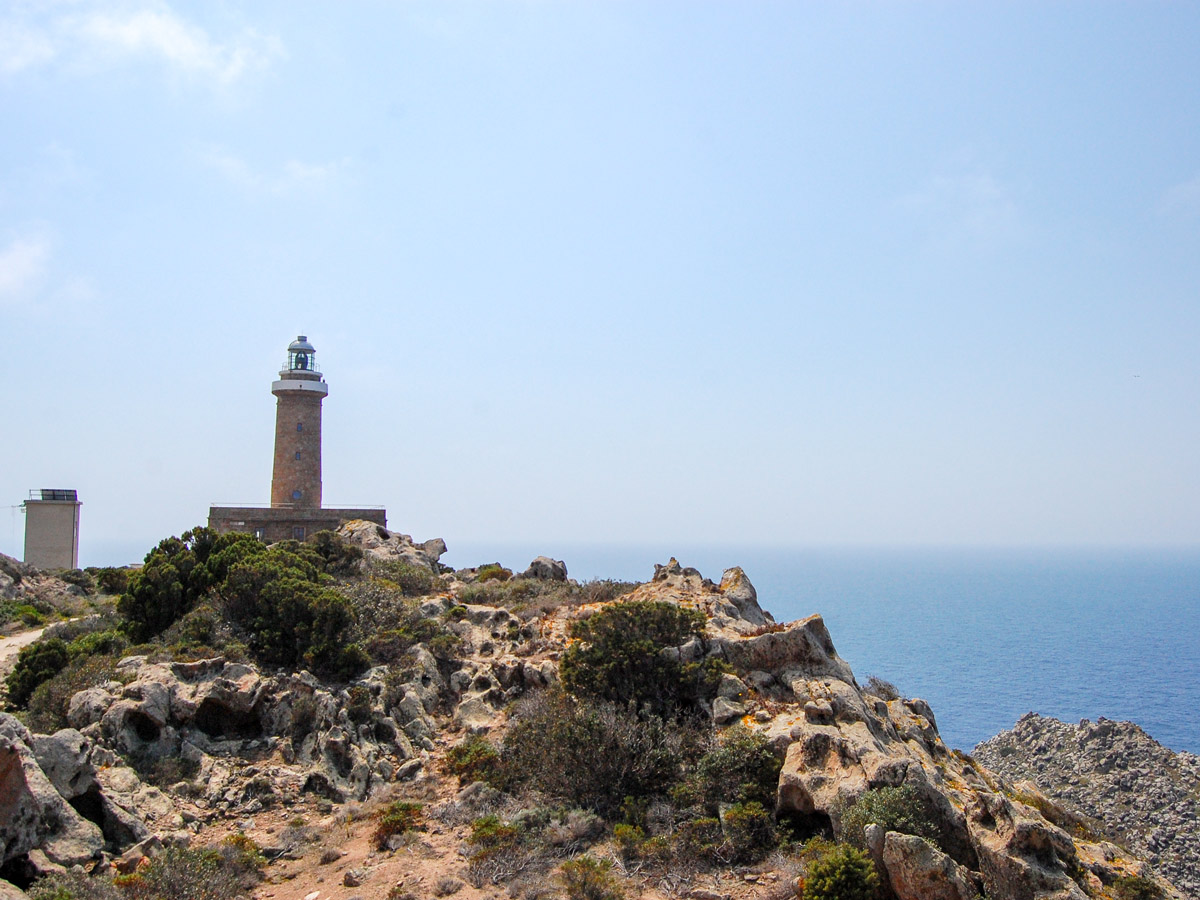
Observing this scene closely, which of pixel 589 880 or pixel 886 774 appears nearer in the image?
pixel 589 880

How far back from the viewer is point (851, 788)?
432 inches

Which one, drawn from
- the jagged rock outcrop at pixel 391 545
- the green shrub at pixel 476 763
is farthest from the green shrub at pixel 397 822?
the jagged rock outcrop at pixel 391 545

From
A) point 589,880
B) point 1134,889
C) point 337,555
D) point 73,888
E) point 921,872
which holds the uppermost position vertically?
point 337,555

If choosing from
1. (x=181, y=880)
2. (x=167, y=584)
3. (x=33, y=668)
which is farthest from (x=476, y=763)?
(x=167, y=584)

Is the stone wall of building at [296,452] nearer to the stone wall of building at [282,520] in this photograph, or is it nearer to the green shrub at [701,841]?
the stone wall of building at [282,520]

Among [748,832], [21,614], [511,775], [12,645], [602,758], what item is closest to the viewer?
[748,832]

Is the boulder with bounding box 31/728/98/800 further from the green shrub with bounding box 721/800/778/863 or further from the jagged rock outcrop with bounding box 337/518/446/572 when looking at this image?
the jagged rock outcrop with bounding box 337/518/446/572

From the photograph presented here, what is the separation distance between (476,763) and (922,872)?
7.93 m

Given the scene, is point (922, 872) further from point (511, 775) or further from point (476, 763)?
point (476, 763)

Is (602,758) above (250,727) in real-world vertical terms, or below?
above

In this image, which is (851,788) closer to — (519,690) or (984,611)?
(519,690)

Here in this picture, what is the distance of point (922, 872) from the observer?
9203mm

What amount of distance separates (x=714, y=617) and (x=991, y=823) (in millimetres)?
8073

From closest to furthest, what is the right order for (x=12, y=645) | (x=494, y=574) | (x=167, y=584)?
(x=167, y=584)
(x=12, y=645)
(x=494, y=574)
